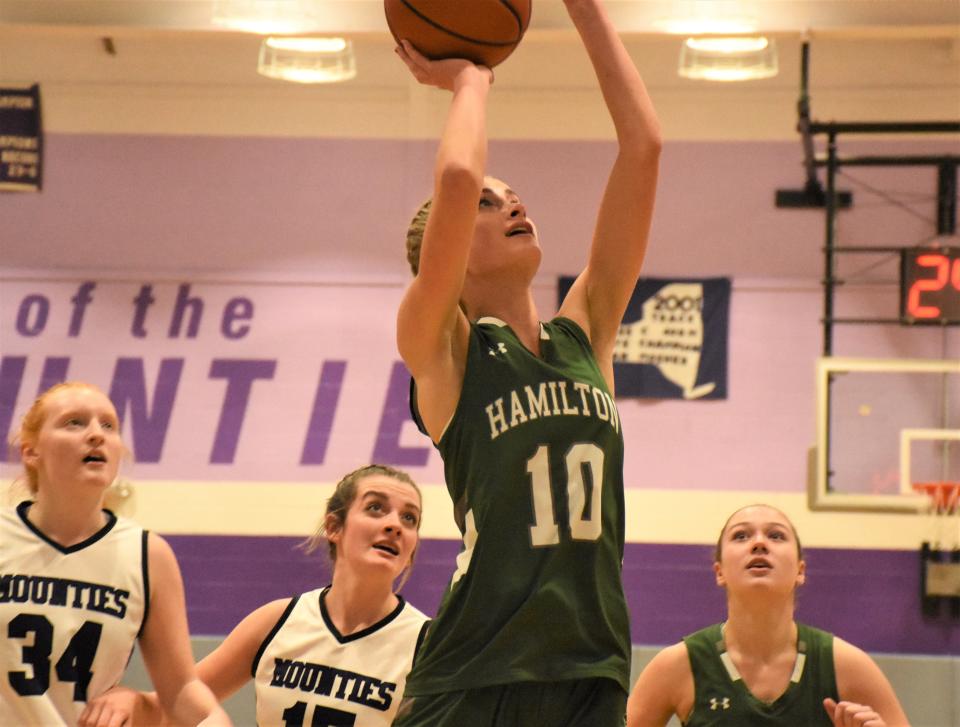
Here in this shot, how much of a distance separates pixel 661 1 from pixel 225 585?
3970 millimetres

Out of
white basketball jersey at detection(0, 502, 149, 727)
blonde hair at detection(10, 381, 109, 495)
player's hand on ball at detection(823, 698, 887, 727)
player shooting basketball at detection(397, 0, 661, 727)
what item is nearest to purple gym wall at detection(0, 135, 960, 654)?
blonde hair at detection(10, 381, 109, 495)

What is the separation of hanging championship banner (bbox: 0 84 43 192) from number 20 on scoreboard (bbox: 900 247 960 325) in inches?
196

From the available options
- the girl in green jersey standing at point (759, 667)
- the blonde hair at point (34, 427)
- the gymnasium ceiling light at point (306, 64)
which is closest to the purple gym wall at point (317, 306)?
the gymnasium ceiling light at point (306, 64)

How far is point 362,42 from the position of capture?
7.90 m

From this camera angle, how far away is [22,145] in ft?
26.1

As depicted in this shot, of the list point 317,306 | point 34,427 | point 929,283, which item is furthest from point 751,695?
point 317,306

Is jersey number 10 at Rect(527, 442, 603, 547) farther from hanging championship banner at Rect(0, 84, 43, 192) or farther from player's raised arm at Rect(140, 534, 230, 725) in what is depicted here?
hanging championship banner at Rect(0, 84, 43, 192)

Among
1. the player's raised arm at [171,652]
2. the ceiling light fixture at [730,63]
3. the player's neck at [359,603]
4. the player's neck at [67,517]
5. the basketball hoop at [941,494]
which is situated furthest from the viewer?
the ceiling light fixture at [730,63]

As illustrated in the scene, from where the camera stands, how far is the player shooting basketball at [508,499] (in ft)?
6.52

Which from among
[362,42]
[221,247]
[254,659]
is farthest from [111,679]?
[362,42]

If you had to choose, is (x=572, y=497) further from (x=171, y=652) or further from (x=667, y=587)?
(x=667, y=587)

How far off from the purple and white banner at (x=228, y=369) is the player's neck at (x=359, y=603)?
13.4ft

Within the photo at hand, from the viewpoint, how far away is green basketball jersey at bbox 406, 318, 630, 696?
199 centimetres

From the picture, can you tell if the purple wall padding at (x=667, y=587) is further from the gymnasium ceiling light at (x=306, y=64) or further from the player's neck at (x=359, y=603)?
the player's neck at (x=359, y=603)
